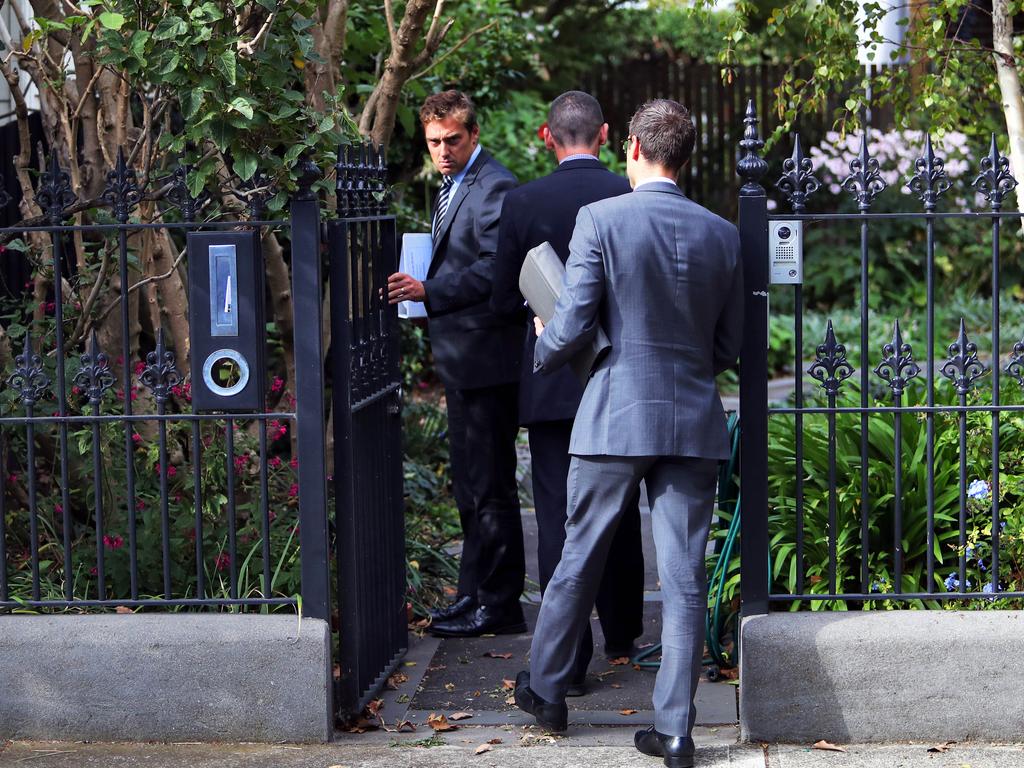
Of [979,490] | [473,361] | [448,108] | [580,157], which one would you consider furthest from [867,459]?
[448,108]

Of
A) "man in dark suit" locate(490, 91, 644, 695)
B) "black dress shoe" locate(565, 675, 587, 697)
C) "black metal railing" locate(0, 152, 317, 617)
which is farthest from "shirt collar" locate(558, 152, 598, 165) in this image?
"black dress shoe" locate(565, 675, 587, 697)

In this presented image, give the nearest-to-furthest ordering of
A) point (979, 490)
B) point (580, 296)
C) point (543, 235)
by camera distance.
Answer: point (580, 296) < point (979, 490) < point (543, 235)

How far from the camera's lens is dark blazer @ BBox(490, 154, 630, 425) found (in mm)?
4707

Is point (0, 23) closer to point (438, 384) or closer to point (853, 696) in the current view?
point (853, 696)

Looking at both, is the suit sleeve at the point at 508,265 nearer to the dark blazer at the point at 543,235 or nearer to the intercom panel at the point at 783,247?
the dark blazer at the point at 543,235

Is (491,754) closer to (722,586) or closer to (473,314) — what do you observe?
(722,586)

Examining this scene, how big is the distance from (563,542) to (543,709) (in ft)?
2.33

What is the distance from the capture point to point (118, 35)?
404 cm

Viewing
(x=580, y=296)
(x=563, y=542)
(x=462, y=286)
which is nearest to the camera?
(x=580, y=296)

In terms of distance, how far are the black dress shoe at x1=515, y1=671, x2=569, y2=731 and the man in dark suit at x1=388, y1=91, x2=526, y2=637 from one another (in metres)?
1.10

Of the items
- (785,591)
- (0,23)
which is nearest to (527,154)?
(0,23)

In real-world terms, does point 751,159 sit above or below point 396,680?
above

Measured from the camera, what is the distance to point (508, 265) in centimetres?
480

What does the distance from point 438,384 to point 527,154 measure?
2.32 meters
